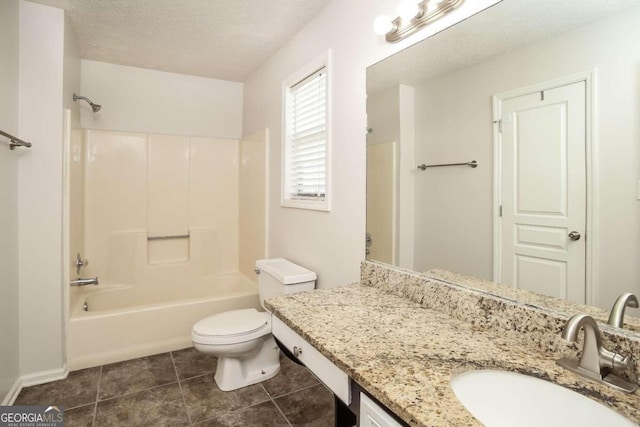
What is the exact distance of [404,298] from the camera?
4.79ft

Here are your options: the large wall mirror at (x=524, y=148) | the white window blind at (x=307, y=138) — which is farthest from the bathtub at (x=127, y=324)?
the large wall mirror at (x=524, y=148)

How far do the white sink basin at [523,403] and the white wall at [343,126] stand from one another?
37.6 inches

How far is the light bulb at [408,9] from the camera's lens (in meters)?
1.38

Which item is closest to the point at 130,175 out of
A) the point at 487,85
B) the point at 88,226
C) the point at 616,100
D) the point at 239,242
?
the point at 88,226

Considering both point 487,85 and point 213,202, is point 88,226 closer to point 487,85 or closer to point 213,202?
point 213,202

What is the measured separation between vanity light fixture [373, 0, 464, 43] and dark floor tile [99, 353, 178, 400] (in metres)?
2.37

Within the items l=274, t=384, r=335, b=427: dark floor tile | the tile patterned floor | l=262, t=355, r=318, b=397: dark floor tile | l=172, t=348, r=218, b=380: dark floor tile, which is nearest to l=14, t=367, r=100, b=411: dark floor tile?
the tile patterned floor

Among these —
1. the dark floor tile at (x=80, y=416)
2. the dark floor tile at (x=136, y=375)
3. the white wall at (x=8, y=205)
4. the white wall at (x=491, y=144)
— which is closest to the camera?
the white wall at (x=491, y=144)

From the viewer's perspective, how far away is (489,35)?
3.83ft

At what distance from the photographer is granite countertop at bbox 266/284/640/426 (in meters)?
0.72

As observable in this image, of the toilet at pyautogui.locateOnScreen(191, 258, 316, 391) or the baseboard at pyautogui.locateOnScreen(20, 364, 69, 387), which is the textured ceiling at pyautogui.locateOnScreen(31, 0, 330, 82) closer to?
the toilet at pyautogui.locateOnScreen(191, 258, 316, 391)

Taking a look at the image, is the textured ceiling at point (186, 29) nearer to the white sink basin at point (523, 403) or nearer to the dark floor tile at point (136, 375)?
the white sink basin at point (523, 403)

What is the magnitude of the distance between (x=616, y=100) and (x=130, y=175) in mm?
3375

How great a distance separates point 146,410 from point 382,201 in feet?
5.69
